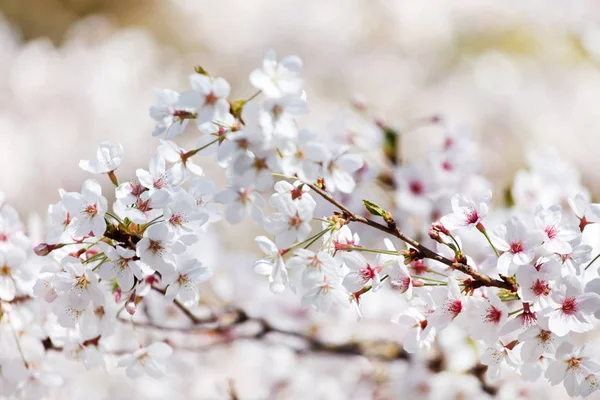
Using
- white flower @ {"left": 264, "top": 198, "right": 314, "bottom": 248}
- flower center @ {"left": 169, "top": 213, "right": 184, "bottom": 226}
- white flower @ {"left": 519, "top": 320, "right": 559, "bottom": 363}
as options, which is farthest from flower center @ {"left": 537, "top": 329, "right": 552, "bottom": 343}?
flower center @ {"left": 169, "top": 213, "right": 184, "bottom": 226}

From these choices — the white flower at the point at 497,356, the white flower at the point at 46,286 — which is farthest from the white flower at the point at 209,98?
the white flower at the point at 497,356

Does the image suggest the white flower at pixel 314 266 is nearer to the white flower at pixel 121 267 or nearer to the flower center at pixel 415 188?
the white flower at pixel 121 267

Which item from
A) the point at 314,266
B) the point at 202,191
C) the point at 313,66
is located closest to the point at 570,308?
the point at 314,266

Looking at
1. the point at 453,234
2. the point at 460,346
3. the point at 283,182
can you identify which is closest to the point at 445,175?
the point at 460,346

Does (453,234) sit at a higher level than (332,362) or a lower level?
higher

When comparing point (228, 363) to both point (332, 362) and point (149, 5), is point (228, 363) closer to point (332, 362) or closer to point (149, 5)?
point (332, 362)

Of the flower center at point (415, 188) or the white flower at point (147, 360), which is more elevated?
the flower center at point (415, 188)
